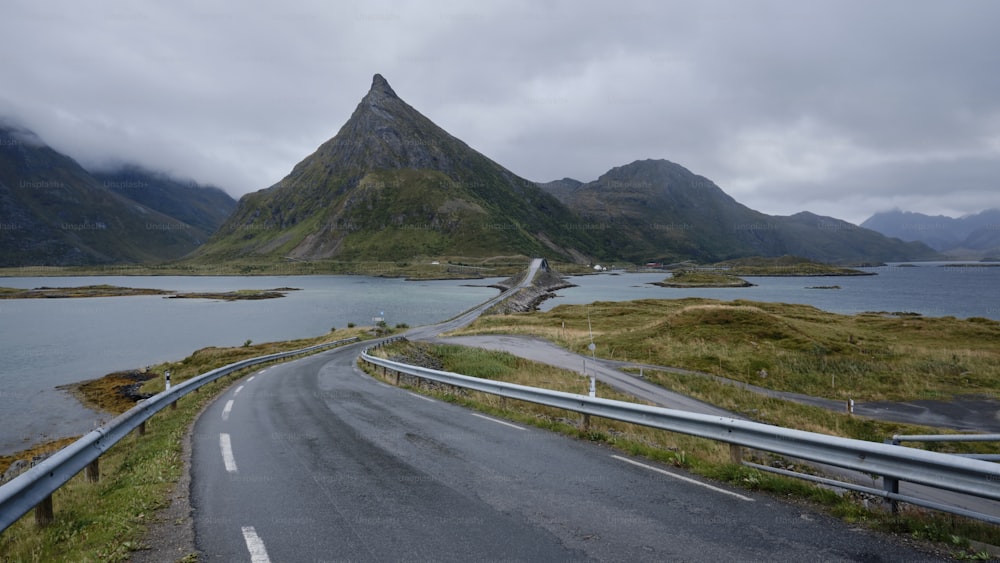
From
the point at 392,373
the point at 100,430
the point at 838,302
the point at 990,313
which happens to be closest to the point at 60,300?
the point at 392,373

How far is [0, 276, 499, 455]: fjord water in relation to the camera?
1176 inches

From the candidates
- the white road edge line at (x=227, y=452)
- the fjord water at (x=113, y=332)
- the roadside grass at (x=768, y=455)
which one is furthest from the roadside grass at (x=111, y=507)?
the fjord water at (x=113, y=332)

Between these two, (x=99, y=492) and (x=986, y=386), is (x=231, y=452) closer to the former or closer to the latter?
(x=99, y=492)

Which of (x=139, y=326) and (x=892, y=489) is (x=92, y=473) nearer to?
(x=892, y=489)

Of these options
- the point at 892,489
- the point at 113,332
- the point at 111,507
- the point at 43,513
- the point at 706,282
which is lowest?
the point at 113,332

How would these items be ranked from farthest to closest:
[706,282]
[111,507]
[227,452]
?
[706,282], [227,452], [111,507]

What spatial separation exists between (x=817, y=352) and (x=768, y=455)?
26.3m

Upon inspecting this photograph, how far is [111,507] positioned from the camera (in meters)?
7.05

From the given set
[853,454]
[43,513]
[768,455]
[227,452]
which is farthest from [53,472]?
[768,455]

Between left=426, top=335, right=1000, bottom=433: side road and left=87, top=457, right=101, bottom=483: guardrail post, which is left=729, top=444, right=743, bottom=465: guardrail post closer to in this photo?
left=87, top=457, right=101, bottom=483: guardrail post

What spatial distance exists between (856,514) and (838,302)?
12558 cm

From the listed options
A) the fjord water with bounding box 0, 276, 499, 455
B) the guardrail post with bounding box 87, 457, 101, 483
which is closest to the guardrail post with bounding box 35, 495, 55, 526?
the guardrail post with bounding box 87, 457, 101, 483

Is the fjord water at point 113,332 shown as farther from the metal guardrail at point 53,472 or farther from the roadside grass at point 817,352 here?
the roadside grass at point 817,352

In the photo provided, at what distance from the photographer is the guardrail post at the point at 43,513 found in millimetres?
6484
